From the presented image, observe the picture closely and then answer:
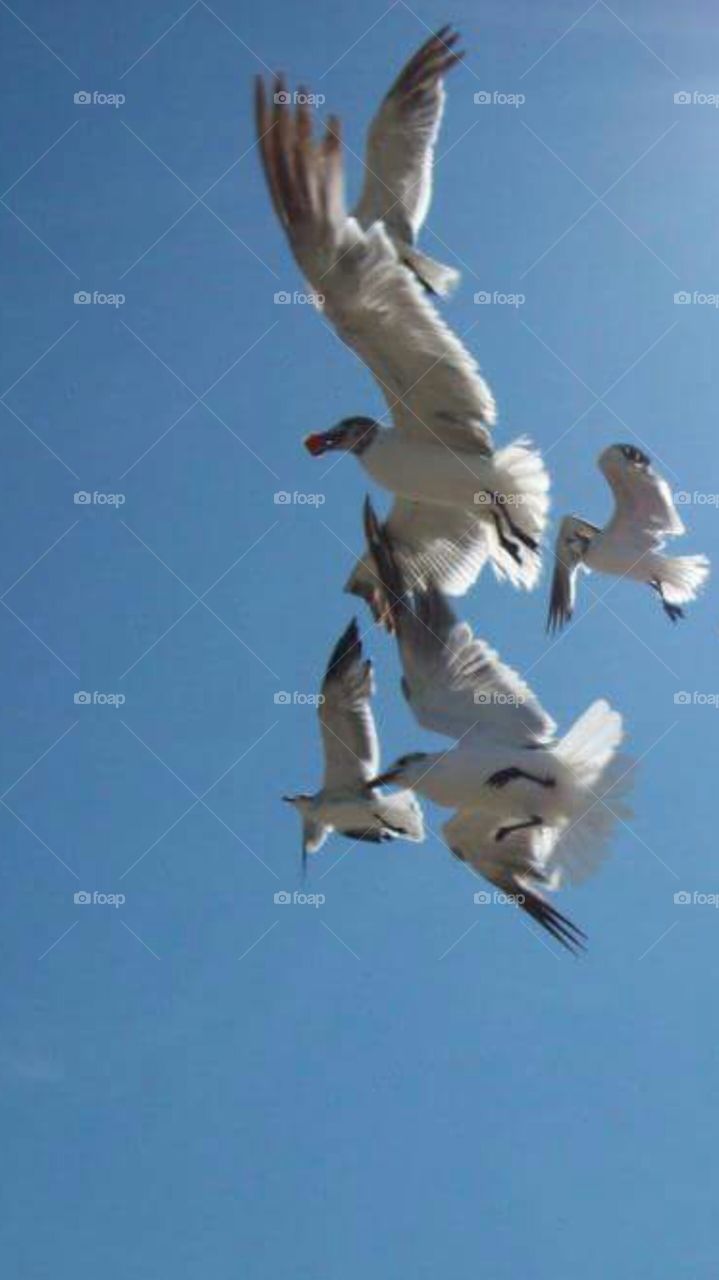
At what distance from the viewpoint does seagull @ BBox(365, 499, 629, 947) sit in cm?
859

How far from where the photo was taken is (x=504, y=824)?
9031 millimetres

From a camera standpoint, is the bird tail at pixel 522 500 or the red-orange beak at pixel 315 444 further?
the red-orange beak at pixel 315 444

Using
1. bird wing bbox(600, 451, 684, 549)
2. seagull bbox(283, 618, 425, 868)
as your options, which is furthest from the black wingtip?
bird wing bbox(600, 451, 684, 549)

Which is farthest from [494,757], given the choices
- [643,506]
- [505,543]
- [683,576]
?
[643,506]

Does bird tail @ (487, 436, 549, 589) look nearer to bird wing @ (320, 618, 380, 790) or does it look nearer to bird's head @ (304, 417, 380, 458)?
bird's head @ (304, 417, 380, 458)

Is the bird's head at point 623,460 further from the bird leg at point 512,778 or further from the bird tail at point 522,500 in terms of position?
the bird leg at point 512,778

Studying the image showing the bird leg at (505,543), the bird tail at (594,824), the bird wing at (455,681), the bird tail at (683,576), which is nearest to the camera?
the bird tail at (594,824)

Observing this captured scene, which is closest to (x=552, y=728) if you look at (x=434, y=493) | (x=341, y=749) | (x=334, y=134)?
(x=434, y=493)

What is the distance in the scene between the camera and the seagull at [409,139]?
33.0 ft

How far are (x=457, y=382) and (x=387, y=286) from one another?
548 millimetres

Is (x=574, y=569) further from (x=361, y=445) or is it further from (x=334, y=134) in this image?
(x=334, y=134)

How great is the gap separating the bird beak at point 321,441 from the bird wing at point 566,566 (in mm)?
1187

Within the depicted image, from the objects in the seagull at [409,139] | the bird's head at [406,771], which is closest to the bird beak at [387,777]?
the bird's head at [406,771]

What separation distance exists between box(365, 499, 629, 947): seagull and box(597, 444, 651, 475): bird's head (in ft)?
2.87
